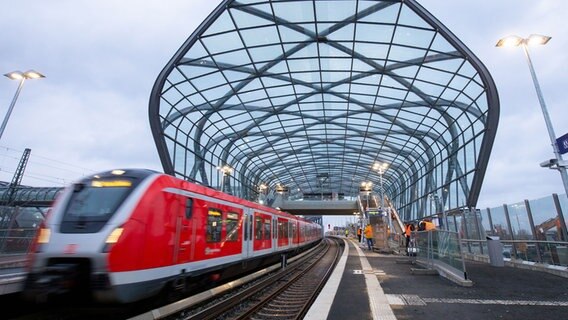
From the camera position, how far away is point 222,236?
9547 millimetres

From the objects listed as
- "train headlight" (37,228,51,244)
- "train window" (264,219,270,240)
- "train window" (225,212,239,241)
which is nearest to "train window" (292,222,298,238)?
"train window" (264,219,270,240)

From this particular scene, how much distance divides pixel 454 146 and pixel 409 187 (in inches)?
690

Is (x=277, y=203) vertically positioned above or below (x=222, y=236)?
above

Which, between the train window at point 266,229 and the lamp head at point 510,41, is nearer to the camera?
the lamp head at point 510,41

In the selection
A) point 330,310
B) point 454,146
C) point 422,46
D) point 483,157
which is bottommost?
point 330,310

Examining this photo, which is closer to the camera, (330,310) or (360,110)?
(330,310)

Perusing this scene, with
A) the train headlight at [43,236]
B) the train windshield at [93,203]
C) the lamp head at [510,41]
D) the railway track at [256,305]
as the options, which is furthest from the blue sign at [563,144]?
the train headlight at [43,236]

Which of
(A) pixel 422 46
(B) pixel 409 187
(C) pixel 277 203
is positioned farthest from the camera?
(C) pixel 277 203

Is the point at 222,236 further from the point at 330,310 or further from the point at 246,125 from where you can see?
the point at 246,125

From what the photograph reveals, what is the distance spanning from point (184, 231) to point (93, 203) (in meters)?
1.94

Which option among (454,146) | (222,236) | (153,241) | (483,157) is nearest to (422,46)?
(483,157)

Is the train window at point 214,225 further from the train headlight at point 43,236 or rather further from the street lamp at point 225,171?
the street lamp at point 225,171

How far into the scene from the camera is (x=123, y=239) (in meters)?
5.59

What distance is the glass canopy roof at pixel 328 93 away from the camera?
17030 mm
